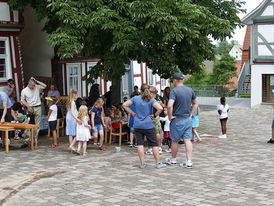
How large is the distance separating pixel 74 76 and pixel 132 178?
14289 millimetres

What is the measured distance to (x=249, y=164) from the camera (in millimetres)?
10438

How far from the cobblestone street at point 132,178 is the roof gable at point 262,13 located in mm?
18024

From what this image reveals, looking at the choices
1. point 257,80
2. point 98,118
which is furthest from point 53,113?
point 257,80

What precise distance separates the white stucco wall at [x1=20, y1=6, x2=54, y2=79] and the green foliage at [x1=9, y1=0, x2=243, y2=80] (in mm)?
6248

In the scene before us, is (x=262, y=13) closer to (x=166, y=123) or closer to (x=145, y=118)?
(x=166, y=123)

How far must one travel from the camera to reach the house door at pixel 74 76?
2261 cm

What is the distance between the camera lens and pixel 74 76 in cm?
2278

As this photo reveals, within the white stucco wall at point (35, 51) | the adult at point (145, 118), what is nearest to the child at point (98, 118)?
the adult at point (145, 118)

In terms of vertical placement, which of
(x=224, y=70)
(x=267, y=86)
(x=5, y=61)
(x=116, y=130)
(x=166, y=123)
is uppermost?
(x=224, y=70)

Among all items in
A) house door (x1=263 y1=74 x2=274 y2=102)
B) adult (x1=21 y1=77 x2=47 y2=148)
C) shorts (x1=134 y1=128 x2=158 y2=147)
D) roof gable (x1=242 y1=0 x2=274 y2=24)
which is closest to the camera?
shorts (x1=134 y1=128 x2=158 y2=147)

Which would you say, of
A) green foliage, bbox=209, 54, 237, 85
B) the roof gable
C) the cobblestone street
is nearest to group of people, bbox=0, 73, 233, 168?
the cobblestone street

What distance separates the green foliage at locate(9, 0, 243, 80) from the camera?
12320mm

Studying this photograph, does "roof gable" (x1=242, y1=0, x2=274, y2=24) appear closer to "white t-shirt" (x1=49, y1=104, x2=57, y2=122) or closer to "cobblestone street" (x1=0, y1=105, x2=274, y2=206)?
"cobblestone street" (x1=0, y1=105, x2=274, y2=206)

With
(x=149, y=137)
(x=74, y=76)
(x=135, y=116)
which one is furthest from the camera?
(x=74, y=76)
